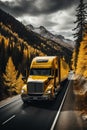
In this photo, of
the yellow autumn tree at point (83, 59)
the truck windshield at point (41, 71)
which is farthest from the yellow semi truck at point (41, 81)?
the yellow autumn tree at point (83, 59)

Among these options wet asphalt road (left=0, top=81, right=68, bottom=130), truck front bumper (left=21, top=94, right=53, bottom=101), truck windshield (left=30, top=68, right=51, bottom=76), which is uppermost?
truck windshield (left=30, top=68, right=51, bottom=76)

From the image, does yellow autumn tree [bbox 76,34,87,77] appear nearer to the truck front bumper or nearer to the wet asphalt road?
the wet asphalt road

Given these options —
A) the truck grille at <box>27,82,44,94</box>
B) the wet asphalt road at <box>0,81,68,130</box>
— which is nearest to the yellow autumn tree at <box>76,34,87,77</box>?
the wet asphalt road at <box>0,81,68,130</box>

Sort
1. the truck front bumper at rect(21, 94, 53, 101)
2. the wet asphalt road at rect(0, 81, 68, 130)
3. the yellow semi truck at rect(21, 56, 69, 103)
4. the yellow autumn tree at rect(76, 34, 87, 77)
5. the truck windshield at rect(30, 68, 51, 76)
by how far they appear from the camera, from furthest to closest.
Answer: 1. the yellow autumn tree at rect(76, 34, 87, 77)
2. the truck windshield at rect(30, 68, 51, 76)
3. the yellow semi truck at rect(21, 56, 69, 103)
4. the truck front bumper at rect(21, 94, 53, 101)
5. the wet asphalt road at rect(0, 81, 68, 130)

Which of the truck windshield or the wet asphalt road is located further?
the truck windshield

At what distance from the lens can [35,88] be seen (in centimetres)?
2362

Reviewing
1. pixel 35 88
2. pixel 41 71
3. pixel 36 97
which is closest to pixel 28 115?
pixel 36 97

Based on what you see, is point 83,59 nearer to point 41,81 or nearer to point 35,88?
point 41,81

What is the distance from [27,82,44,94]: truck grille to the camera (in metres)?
23.5

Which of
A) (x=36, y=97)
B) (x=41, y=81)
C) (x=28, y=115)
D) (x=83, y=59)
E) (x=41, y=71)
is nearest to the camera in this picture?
(x=28, y=115)

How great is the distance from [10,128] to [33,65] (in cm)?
1140

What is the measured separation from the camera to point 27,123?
1684cm

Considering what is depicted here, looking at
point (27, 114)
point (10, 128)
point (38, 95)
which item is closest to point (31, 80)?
point (38, 95)

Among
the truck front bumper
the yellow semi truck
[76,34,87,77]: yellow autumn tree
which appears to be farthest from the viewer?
[76,34,87,77]: yellow autumn tree
